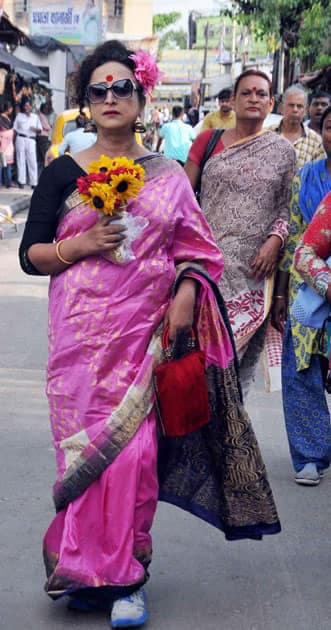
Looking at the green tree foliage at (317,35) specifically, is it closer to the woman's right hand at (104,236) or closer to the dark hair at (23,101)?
the dark hair at (23,101)

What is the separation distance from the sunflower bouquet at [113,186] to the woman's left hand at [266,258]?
6.20 ft

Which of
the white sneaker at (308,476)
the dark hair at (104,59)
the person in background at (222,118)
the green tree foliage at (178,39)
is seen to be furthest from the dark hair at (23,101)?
the green tree foliage at (178,39)

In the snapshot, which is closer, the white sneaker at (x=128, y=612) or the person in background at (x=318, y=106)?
the white sneaker at (x=128, y=612)

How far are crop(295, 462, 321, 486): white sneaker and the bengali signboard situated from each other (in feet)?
95.6

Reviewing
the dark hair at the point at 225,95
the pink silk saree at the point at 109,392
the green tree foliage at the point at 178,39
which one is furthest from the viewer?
the green tree foliage at the point at 178,39

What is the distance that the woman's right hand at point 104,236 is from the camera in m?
3.47

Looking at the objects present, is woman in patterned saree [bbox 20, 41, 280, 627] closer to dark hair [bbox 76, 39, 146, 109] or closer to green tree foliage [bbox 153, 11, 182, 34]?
dark hair [bbox 76, 39, 146, 109]

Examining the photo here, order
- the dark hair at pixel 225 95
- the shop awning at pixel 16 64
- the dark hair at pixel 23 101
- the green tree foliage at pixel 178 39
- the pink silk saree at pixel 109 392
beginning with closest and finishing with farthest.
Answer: the pink silk saree at pixel 109 392
the dark hair at pixel 225 95
the shop awning at pixel 16 64
the dark hair at pixel 23 101
the green tree foliage at pixel 178 39

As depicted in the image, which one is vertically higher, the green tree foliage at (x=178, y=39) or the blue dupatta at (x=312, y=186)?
the blue dupatta at (x=312, y=186)

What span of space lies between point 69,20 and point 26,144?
10906 millimetres

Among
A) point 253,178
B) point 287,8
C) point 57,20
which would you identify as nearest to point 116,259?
point 253,178

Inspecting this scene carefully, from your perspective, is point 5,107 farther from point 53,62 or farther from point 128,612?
point 128,612

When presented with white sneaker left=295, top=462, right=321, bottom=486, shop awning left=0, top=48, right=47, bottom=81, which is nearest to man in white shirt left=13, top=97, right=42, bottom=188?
shop awning left=0, top=48, right=47, bottom=81

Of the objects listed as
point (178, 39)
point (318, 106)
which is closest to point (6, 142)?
point (318, 106)
